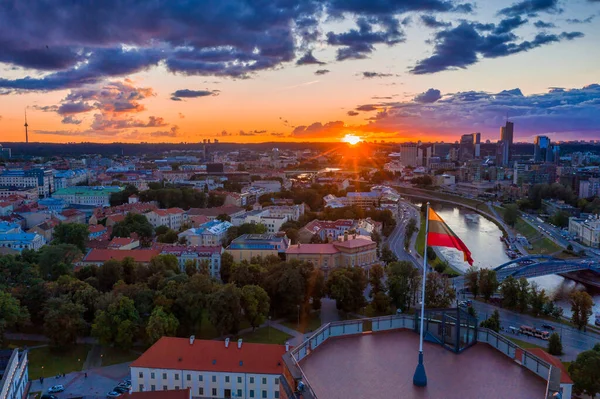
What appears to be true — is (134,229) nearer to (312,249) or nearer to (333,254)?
(312,249)

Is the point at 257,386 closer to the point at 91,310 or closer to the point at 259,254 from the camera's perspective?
the point at 91,310

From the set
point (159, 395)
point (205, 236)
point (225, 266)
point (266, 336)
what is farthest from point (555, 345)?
point (205, 236)

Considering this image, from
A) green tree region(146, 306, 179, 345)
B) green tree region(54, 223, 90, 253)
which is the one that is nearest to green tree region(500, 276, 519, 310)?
green tree region(146, 306, 179, 345)

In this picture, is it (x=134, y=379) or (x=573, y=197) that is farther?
(x=573, y=197)

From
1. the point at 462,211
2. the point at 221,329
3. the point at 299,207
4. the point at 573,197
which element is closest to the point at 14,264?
the point at 221,329

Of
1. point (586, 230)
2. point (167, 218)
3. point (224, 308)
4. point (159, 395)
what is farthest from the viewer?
point (167, 218)

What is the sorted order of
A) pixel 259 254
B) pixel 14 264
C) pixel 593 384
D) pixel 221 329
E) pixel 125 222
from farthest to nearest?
1. pixel 125 222
2. pixel 259 254
3. pixel 14 264
4. pixel 221 329
5. pixel 593 384
